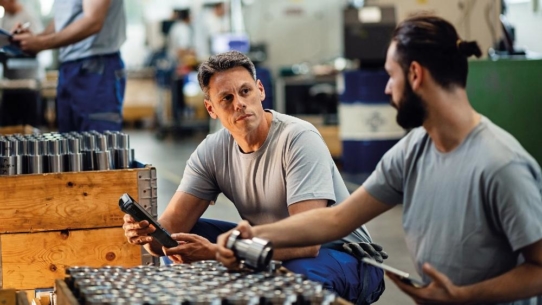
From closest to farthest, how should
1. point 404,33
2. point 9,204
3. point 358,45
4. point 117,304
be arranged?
point 117,304 → point 404,33 → point 9,204 → point 358,45

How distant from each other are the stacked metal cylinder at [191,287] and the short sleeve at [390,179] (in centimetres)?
40

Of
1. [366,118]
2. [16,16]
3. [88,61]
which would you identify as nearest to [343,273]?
[88,61]

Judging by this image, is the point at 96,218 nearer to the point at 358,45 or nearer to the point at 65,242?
the point at 65,242

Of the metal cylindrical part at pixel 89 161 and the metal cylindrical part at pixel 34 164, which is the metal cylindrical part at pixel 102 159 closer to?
the metal cylindrical part at pixel 89 161

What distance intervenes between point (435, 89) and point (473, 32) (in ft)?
22.3

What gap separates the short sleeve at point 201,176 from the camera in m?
4.36

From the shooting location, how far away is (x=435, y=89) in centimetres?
277

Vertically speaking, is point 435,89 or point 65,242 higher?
point 435,89

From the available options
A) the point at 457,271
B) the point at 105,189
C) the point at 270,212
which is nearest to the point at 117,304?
the point at 457,271

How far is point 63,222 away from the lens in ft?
14.6

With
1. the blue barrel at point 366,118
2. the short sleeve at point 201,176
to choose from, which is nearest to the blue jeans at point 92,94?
the short sleeve at point 201,176

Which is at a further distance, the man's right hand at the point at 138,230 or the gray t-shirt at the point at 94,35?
the gray t-shirt at the point at 94,35

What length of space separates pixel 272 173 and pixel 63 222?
108 cm

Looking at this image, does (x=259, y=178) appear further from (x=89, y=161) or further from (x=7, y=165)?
(x=7, y=165)
